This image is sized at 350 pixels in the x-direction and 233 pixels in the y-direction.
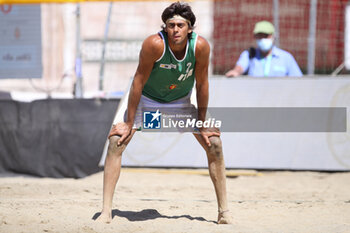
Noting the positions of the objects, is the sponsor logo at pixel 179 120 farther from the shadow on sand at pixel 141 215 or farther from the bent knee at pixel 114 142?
the shadow on sand at pixel 141 215

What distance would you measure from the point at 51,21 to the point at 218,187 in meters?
6.44

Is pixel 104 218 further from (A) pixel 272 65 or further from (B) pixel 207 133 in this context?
(A) pixel 272 65

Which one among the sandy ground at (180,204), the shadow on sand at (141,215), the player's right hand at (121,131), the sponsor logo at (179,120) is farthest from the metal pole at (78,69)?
the player's right hand at (121,131)

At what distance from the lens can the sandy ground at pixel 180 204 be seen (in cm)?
443

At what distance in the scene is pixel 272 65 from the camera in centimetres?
846

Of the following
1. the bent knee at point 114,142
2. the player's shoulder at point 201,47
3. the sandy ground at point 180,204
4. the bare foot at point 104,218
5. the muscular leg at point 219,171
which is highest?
the player's shoulder at point 201,47

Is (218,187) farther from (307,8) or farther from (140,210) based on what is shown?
(307,8)

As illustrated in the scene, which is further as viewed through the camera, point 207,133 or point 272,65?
point 272,65

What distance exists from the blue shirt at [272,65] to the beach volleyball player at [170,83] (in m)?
3.81

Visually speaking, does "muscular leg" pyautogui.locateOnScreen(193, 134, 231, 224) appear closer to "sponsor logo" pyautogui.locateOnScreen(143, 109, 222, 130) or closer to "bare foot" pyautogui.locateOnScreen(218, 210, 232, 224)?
"bare foot" pyautogui.locateOnScreen(218, 210, 232, 224)

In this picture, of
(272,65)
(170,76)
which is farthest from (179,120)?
(272,65)

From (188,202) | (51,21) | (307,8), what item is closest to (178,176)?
(188,202)

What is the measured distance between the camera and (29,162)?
27.2ft

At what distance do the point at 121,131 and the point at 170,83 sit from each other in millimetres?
568
